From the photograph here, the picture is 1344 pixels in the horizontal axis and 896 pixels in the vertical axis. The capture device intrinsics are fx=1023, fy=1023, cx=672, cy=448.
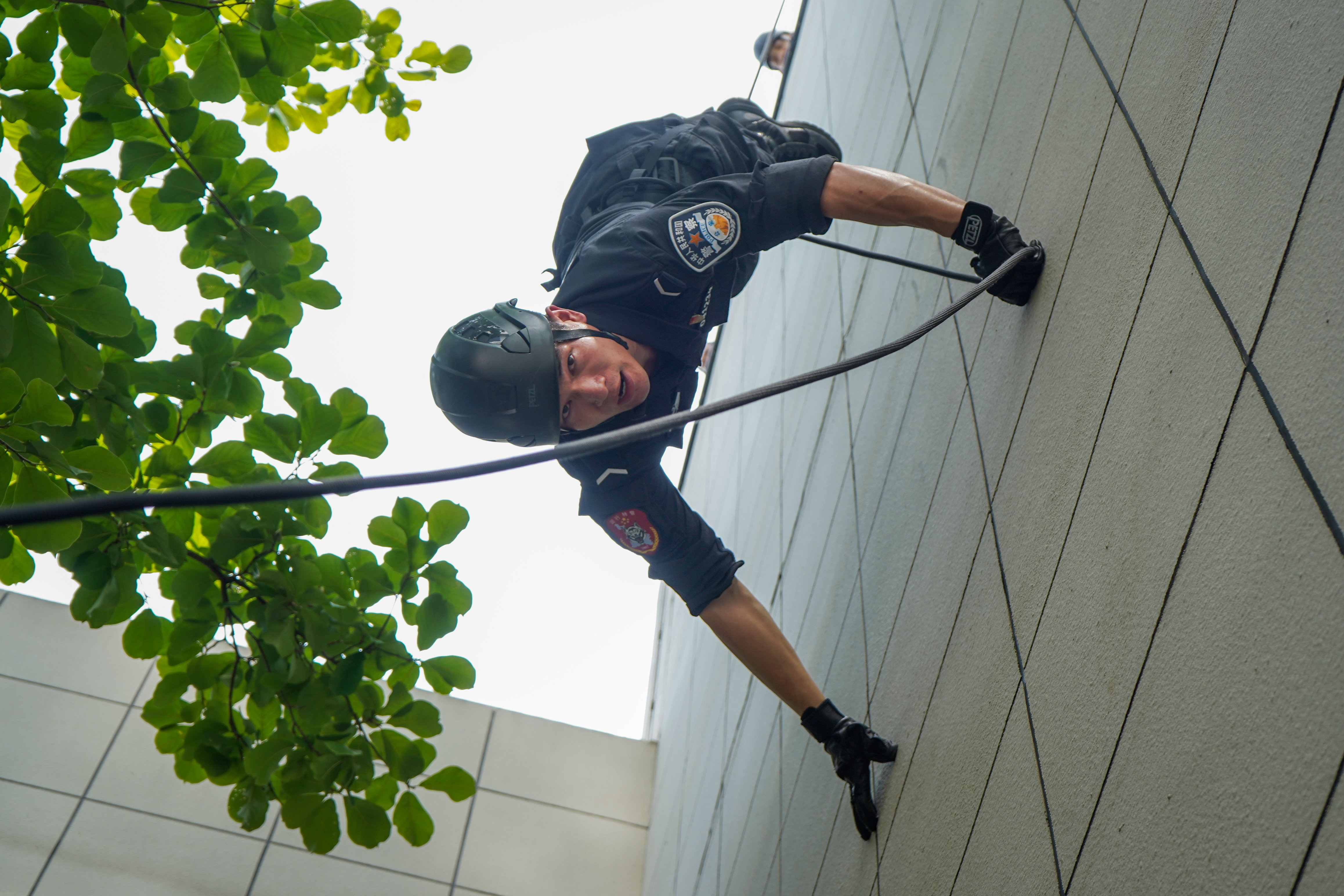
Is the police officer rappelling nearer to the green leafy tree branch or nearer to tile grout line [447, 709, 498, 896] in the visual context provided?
the green leafy tree branch

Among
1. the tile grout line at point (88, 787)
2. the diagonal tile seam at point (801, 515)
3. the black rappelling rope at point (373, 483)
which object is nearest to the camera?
the black rappelling rope at point (373, 483)

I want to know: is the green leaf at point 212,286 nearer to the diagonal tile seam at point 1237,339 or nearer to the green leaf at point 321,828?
the green leaf at point 321,828

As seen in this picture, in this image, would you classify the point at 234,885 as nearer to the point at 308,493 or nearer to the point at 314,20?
the point at 314,20

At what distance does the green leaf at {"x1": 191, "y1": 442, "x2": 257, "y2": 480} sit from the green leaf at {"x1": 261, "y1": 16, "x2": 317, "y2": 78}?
63 cm

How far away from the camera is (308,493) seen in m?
0.72

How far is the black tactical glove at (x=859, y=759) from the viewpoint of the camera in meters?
1.58

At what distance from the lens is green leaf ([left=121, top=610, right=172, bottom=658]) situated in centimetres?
179

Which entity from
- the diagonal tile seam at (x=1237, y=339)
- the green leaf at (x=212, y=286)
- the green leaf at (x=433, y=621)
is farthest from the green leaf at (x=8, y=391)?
the diagonal tile seam at (x=1237, y=339)

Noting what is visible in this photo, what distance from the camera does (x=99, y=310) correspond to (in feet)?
4.60

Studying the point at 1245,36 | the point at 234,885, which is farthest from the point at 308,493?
the point at 234,885

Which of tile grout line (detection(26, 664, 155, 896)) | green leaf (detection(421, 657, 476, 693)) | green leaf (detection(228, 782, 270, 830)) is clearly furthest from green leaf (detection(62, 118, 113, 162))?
tile grout line (detection(26, 664, 155, 896))

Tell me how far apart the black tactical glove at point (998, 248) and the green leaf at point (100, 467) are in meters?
1.23

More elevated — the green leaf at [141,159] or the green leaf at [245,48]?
the green leaf at [245,48]

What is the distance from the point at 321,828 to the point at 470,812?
10.8 feet
